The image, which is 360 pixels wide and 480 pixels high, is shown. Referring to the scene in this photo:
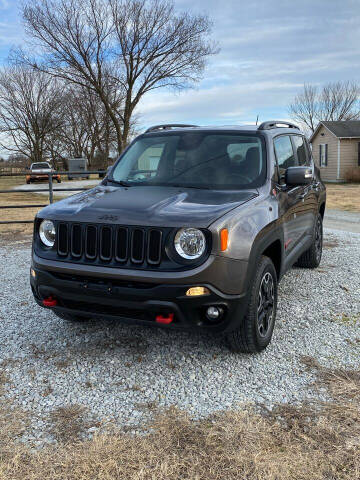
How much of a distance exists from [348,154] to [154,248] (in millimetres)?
28914

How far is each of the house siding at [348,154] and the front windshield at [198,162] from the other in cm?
2663

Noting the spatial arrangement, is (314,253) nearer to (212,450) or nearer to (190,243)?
(190,243)

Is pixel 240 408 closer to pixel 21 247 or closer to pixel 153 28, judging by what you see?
Result: pixel 21 247

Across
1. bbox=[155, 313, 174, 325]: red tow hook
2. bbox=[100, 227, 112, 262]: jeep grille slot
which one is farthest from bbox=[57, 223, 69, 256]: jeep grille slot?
bbox=[155, 313, 174, 325]: red tow hook

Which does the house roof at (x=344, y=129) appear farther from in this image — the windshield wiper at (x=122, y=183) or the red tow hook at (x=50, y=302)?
the red tow hook at (x=50, y=302)

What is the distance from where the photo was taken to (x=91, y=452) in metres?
2.49

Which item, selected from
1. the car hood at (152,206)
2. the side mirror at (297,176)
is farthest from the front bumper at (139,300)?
the side mirror at (297,176)

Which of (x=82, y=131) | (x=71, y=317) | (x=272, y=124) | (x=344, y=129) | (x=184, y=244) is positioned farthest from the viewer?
(x=82, y=131)

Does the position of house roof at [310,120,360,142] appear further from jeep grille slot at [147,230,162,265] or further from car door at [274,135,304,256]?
jeep grille slot at [147,230,162,265]

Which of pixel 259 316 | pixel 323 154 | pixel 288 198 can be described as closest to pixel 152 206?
pixel 259 316

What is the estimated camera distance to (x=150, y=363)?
3.55 m

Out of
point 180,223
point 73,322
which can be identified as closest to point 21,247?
point 73,322

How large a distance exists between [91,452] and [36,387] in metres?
0.91

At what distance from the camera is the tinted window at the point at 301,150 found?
5361mm
